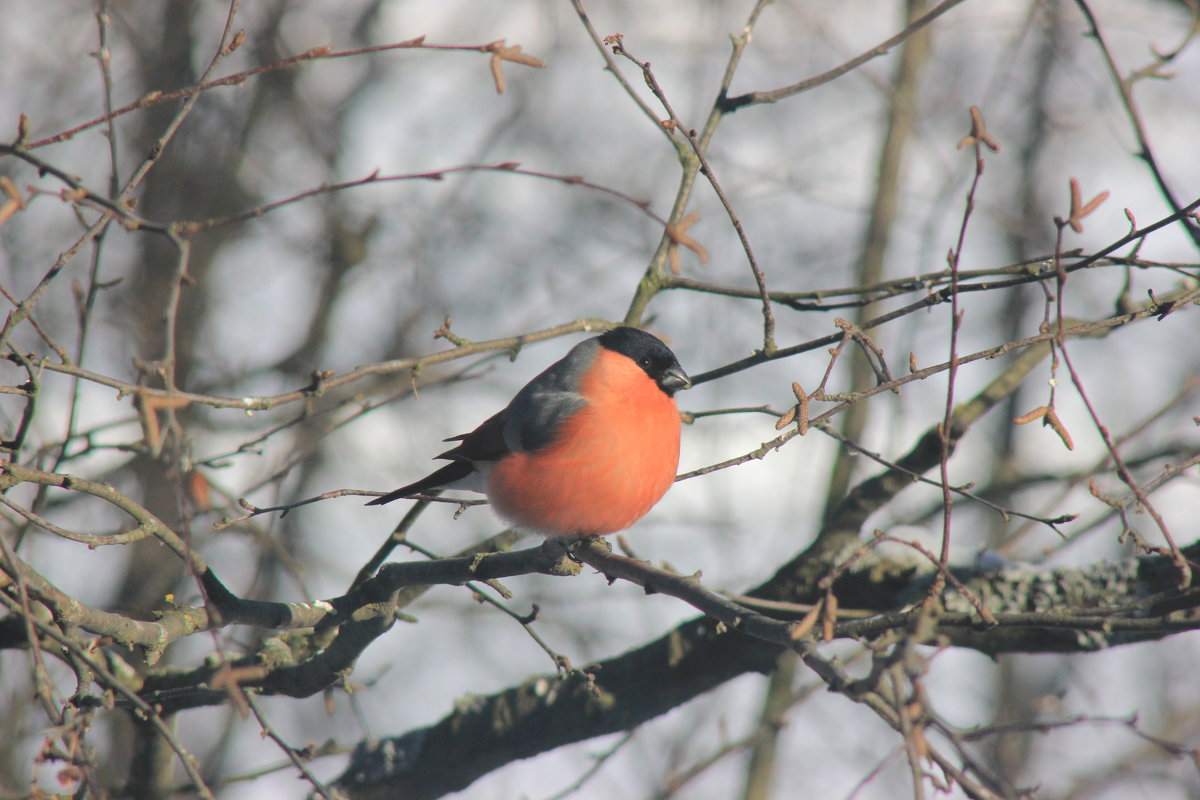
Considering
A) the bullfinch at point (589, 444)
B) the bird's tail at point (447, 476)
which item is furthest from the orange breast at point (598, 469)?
the bird's tail at point (447, 476)

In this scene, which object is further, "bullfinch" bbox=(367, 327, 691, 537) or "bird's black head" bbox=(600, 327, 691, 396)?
"bird's black head" bbox=(600, 327, 691, 396)

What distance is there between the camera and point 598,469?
352cm

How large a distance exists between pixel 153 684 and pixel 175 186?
6.10 metres

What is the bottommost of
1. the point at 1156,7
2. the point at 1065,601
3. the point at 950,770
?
the point at 950,770

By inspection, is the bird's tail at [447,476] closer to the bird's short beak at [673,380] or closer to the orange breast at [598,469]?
the orange breast at [598,469]

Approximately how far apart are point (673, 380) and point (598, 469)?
51 centimetres

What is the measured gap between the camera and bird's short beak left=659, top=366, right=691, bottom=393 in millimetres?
3752

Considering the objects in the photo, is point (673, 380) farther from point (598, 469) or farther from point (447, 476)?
point (447, 476)

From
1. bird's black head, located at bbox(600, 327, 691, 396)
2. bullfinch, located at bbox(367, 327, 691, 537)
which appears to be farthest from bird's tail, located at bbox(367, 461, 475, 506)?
bird's black head, located at bbox(600, 327, 691, 396)

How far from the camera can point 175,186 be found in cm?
859

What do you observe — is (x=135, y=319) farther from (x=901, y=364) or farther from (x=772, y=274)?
(x=901, y=364)

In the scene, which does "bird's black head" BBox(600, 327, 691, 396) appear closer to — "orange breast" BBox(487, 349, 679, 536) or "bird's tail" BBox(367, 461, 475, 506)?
"orange breast" BBox(487, 349, 679, 536)

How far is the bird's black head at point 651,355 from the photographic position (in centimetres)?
378

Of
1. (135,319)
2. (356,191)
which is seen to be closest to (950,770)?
(135,319)
